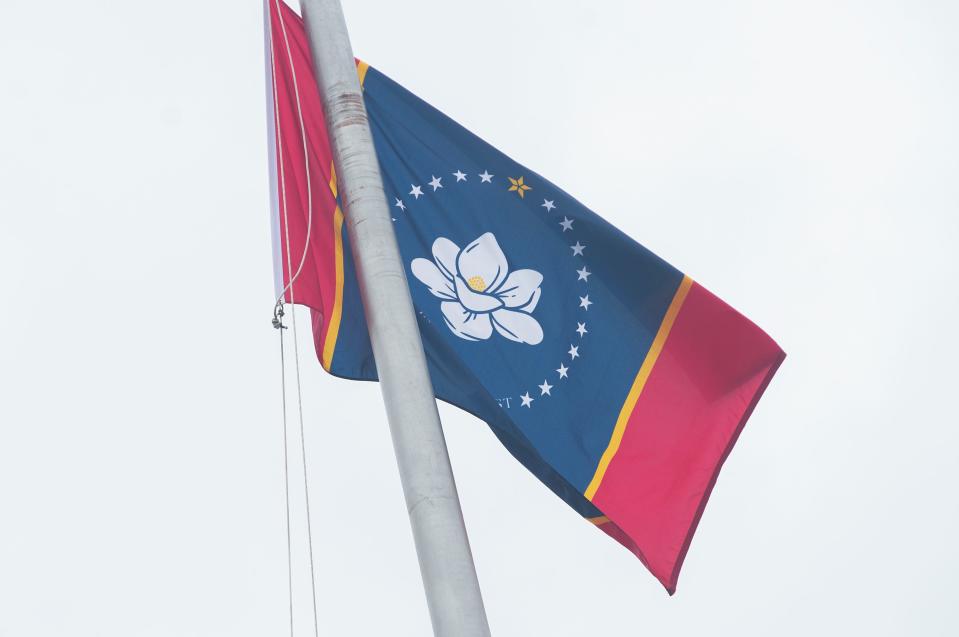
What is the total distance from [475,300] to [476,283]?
11 centimetres

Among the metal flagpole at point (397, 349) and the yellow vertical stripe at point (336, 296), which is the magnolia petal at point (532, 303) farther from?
the metal flagpole at point (397, 349)

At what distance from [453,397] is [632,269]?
1475 millimetres

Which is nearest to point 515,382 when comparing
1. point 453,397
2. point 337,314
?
point 453,397

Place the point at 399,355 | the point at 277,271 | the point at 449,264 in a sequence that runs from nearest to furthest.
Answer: the point at 399,355, the point at 277,271, the point at 449,264

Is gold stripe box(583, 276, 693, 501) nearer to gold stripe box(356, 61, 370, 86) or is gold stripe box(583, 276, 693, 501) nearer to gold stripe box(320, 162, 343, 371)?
gold stripe box(320, 162, 343, 371)

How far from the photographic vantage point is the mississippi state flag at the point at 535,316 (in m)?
7.55

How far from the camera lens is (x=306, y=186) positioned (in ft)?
25.4

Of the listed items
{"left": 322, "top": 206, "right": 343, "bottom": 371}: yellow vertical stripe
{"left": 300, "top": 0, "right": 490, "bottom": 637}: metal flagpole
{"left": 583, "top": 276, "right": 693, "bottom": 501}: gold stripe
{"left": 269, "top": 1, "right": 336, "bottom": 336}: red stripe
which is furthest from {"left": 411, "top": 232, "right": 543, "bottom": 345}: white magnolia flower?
{"left": 300, "top": 0, "right": 490, "bottom": 637}: metal flagpole

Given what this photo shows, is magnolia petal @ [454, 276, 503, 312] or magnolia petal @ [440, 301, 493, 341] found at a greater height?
magnolia petal @ [454, 276, 503, 312]

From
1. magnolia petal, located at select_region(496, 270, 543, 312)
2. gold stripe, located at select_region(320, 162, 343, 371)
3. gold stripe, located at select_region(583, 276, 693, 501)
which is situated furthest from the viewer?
magnolia petal, located at select_region(496, 270, 543, 312)

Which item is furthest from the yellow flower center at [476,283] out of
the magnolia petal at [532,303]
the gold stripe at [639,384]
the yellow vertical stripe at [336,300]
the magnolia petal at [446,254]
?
the gold stripe at [639,384]

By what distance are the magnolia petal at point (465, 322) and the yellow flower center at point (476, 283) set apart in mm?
139

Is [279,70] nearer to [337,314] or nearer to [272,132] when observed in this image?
[272,132]

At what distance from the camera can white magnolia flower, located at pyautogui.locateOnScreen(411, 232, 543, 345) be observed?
7.71 meters
